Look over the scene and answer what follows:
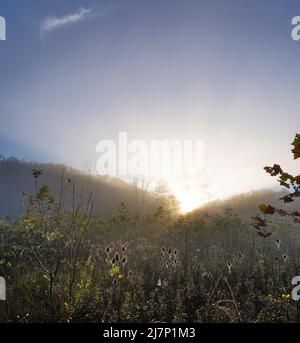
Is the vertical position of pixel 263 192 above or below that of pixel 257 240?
above

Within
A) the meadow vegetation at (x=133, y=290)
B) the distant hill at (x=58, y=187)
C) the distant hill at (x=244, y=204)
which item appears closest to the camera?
the meadow vegetation at (x=133, y=290)

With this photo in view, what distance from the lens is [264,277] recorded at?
10.4 metres

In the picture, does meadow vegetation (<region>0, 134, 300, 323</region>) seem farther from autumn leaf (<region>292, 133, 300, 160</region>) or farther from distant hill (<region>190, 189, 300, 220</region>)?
distant hill (<region>190, 189, 300, 220</region>)

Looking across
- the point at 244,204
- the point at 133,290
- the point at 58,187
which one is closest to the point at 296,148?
the point at 133,290

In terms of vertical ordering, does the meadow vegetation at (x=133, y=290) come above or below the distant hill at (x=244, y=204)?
below

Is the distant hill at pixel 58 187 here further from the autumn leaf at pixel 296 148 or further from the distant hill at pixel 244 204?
the autumn leaf at pixel 296 148

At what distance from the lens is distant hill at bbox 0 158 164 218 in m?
71.2

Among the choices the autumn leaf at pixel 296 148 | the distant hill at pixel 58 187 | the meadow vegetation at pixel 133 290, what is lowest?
the meadow vegetation at pixel 133 290

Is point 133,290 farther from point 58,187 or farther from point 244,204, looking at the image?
point 58,187

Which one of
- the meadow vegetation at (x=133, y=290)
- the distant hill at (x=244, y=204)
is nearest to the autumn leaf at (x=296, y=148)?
the meadow vegetation at (x=133, y=290)

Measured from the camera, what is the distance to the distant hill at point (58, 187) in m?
71.2
